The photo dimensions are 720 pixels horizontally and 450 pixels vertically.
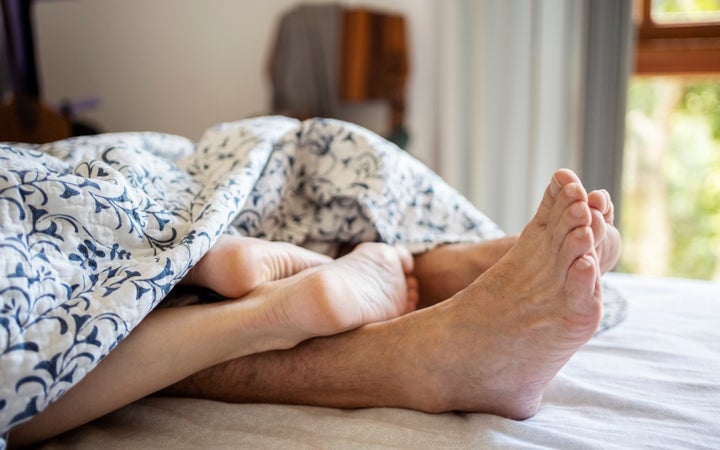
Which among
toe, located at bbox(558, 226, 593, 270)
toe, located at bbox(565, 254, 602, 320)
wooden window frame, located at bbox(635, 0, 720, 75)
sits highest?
wooden window frame, located at bbox(635, 0, 720, 75)

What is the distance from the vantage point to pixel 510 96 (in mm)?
2219

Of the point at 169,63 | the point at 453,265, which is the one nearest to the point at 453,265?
the point at 453,265

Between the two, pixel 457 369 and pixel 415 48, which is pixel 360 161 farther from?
pixel 415 48

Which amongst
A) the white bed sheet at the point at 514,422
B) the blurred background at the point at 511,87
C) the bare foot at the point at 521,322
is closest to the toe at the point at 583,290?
the bare foot at the point at 521,322

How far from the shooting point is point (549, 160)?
221 centimetres

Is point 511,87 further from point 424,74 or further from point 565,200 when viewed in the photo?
point 565,200

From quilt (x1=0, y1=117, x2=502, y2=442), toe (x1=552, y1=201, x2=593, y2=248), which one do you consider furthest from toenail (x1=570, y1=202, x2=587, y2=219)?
quilt (x1=0, y1=117, x2=502, y2=442)

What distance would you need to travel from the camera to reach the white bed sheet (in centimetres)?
68

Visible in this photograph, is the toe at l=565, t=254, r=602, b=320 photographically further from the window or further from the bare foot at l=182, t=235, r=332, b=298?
the window

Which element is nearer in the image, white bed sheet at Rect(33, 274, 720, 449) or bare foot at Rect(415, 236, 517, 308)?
white bed sheet at Rect(33, 274, 720, 449)

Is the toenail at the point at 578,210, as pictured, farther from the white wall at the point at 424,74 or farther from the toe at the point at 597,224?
the white wall at the point at 424,74

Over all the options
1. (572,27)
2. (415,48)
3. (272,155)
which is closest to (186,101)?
(415,48)

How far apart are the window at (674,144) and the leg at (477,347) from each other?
5.62ft

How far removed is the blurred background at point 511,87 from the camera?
212cm
